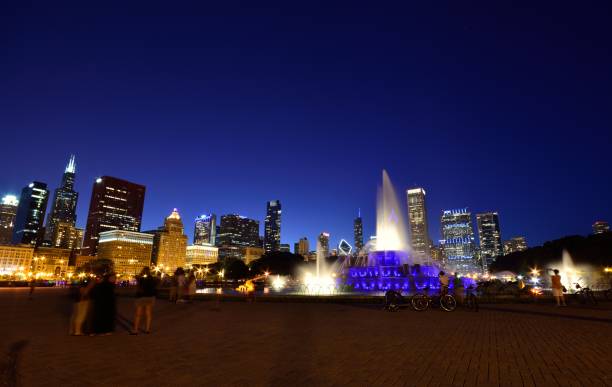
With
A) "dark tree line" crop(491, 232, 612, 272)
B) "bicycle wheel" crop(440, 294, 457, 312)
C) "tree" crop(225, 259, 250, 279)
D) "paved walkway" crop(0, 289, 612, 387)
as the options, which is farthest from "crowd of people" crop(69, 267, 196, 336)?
"tree" crop(225, 259, 250, 279)

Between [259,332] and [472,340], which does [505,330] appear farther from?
[259,332]

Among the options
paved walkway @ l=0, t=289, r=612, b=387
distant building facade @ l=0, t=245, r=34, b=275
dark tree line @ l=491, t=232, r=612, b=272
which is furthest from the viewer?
distant building facade @ l=0, t=245, r=34, b=275

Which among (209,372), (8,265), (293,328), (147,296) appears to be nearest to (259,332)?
(293,328)

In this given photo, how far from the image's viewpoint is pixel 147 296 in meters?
12.3

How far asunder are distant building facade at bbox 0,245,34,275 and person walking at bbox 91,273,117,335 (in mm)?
213532

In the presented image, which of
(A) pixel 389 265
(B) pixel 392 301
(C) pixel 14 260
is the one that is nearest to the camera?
(B) pixel 392 301

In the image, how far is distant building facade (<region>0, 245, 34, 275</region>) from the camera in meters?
176

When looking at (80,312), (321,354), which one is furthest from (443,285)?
(80,312)

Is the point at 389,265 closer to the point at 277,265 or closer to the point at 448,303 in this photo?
the point at 448,303

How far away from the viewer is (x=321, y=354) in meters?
8.86

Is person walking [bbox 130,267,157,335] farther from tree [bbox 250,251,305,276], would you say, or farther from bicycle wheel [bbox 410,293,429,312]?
tree [bbox 250,251,305,276]

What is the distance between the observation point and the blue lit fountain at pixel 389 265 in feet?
162

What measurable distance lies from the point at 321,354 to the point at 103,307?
26.8 ft

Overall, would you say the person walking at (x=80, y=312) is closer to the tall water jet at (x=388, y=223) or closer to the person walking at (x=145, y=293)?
the person walking at (x=145, y=293)
